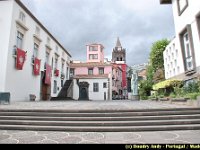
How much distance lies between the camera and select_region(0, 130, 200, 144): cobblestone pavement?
495 cm

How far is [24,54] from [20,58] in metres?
0.91

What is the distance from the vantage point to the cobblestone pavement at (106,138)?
4.95 metres

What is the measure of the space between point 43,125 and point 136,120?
344cm

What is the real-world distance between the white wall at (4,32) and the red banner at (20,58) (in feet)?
4.35

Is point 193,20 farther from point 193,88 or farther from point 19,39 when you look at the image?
point 19,39

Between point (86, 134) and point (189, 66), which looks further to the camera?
point (189, 66)

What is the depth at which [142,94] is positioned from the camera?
2536 centimetres

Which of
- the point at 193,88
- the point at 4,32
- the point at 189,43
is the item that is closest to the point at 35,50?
the point at 4,32

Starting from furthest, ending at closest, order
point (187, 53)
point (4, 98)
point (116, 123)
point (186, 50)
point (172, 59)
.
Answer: point (172, 59)
point (186, 50)
point (187, 53)
point (4, 98)
point (116, 123)

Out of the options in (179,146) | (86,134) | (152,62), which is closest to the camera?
(179,146)

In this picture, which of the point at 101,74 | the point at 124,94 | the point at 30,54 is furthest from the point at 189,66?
the point at 124,94

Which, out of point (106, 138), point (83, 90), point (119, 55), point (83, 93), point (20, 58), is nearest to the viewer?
point (106, 138)

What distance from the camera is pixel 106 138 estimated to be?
538 centimetres

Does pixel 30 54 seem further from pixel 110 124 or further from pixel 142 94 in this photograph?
pixel 110 124
